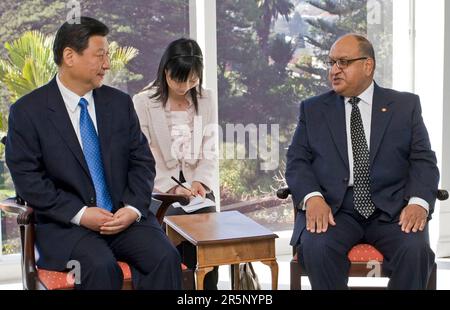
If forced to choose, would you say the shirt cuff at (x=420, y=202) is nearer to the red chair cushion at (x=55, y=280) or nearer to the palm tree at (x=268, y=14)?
the red chair cushion at (x=55, y=280)

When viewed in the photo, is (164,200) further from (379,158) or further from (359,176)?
(379,158)

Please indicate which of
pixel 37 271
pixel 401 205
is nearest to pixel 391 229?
pixel 401 205

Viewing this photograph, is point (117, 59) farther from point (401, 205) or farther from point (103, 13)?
point (401, 205)

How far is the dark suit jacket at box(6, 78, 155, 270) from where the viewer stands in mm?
3061

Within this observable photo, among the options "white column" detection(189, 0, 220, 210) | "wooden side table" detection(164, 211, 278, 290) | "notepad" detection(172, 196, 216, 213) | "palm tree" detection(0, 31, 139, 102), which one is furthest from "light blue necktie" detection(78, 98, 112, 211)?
"white column" detection(189, 0, 220, 210)

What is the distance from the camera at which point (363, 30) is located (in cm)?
548

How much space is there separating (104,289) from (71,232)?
314 mm

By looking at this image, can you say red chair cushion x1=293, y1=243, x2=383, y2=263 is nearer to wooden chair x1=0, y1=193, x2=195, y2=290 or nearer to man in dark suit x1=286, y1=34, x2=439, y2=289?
man in dark suit x1=286, y1=34, x2=439, y2=289

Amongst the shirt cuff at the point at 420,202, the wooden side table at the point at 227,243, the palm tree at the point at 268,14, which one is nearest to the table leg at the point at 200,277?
the wooden side table at the point at 227,243

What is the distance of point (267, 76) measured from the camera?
5.28 metres

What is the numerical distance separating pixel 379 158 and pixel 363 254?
493mm

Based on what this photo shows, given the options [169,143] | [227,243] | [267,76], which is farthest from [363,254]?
[267,76]

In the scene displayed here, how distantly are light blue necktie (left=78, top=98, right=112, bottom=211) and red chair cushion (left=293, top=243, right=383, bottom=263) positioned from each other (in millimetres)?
1156

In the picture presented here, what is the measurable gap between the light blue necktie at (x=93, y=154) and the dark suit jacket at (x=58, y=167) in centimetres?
3
